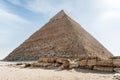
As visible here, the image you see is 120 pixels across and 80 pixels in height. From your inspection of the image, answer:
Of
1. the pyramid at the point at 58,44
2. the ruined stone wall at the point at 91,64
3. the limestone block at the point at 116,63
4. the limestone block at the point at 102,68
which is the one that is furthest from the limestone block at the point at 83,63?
the pyramid at the point at 58,44

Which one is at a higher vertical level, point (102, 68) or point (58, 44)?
point (58, 44)

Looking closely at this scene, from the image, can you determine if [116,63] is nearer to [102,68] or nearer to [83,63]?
[102,68]

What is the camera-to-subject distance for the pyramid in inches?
2133

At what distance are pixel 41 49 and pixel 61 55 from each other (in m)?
8.27

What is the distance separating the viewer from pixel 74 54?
5200 centimetres

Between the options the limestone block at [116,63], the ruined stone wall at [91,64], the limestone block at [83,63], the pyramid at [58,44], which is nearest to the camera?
the limestone block at [116,63]

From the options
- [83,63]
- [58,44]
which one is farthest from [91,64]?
[58,44]

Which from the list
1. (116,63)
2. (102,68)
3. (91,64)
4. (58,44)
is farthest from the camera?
(58,44)

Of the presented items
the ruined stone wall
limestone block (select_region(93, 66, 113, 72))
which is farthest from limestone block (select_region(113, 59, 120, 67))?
limestone block (select_region(93, 66, 113, 72))

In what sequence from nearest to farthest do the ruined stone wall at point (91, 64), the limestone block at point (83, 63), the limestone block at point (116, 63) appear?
the limestone block at point (116, 63), the ruined stone wall at point (91, 64), the limestone block at point (83, 63)

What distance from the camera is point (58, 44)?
58.9 meters

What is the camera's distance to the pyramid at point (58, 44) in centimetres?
5417

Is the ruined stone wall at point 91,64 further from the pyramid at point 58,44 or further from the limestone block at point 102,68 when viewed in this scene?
the pyramid at point 58,44

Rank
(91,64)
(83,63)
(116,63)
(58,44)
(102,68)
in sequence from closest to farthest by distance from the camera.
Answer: (116,63)
(102,68)
(91,64)
(83,63)
(58,44)
